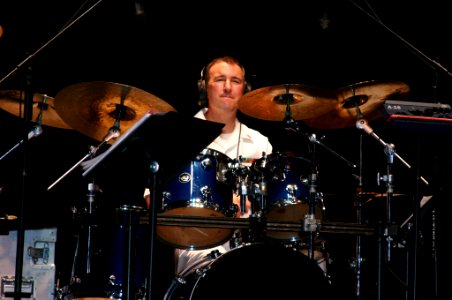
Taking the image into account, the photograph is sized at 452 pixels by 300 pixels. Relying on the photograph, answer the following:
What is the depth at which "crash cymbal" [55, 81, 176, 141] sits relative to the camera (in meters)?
4.52

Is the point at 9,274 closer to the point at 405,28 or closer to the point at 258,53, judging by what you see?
the point at 258,53

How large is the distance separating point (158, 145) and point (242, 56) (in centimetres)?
301

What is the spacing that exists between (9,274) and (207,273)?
1389 millimetres

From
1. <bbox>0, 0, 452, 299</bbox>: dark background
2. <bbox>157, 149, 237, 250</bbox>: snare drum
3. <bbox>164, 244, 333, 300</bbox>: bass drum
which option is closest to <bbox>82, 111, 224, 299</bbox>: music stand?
<bbox>164, 244, 333, 300</bbox>: bass drum

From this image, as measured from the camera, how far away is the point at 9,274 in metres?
4.32

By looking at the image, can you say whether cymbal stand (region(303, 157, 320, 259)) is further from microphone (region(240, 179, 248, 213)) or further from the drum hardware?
microphone (region(240, 179, 248, 213))

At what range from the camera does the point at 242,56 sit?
19.5 ft

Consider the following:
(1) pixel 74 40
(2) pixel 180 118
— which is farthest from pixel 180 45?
(2) pixel 180 118

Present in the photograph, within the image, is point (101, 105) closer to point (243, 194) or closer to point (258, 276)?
point (243, 194)

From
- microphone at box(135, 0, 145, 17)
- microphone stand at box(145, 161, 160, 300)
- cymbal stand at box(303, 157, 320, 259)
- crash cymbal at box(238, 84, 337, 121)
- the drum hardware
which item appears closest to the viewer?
microphone stand at box(145, 161, 160, 300)

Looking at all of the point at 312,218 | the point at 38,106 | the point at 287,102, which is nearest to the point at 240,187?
the point at 312,218

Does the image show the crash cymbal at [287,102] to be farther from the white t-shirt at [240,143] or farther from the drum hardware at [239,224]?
the drum hardware at [239,224]

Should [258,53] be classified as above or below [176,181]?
above

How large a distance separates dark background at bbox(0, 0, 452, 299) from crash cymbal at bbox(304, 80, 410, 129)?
0.26 meters
